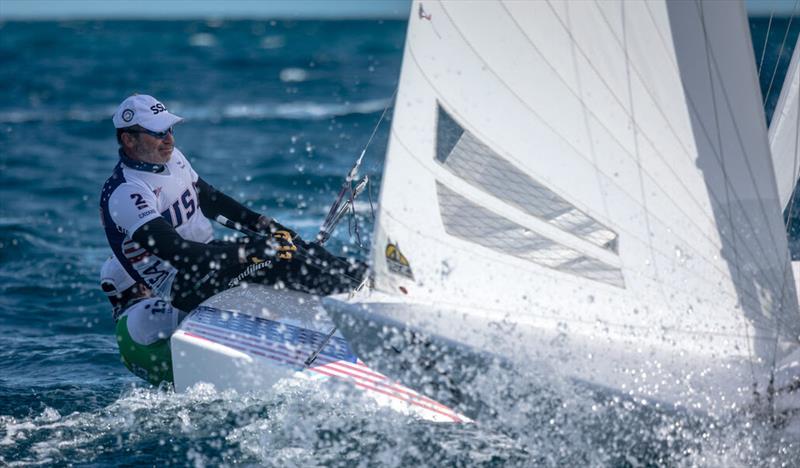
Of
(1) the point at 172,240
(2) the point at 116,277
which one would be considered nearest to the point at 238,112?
(2) the point at 116,277

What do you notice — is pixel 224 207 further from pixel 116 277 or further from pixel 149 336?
pixel 149 336

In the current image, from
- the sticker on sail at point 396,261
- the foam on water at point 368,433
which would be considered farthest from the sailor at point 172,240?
the sticker on sail at point 396,261

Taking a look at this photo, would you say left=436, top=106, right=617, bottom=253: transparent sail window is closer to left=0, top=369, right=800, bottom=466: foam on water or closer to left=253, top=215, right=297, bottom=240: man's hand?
left=0, top=369, right=800, bottom=466: foam on water

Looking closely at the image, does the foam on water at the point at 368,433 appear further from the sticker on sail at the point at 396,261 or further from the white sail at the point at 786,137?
the white sail at the point at 786,137

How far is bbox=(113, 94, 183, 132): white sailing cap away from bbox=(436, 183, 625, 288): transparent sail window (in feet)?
4.77

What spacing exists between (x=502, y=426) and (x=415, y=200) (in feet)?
2.71

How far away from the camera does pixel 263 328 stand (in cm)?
422

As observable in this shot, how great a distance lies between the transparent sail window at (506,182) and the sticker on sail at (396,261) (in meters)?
0.33

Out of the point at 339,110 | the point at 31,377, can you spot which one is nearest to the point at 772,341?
the point at 31,377

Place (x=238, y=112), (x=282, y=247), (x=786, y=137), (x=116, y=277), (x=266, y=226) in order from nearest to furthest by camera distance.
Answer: (x=282, y=247) → (x=116, y=277) → (x=786, y=137) → (x=266, y=226) → (x=238, y=112)

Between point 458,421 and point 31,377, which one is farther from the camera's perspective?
point 31,377

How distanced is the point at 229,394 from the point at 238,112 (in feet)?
39.6

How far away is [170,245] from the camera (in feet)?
13.5

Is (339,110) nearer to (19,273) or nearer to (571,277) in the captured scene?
(19,273)
